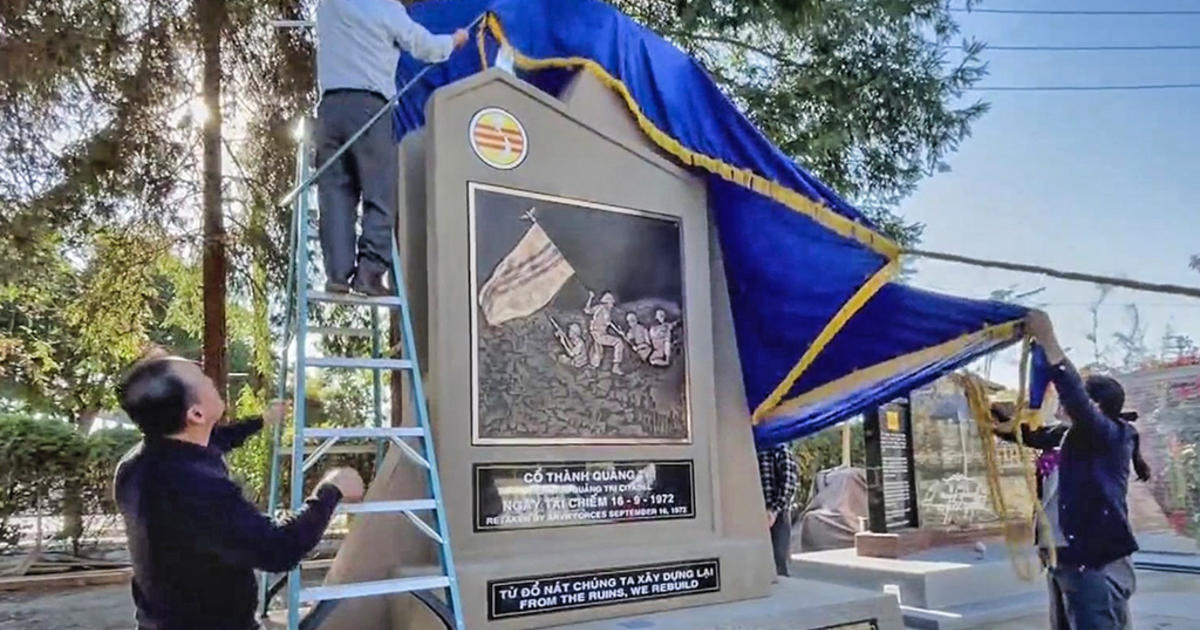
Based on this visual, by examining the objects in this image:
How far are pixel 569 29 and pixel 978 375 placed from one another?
295cm

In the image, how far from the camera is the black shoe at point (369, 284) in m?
3.77

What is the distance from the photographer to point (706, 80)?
5.24m

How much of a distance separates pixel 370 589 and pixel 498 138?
2.19 m

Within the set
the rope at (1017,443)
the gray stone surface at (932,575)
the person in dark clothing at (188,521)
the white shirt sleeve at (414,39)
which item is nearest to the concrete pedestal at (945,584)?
the gray stone surface at (932,575)

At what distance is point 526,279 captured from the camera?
14.3ft

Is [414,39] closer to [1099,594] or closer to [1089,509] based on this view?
[1089,509]

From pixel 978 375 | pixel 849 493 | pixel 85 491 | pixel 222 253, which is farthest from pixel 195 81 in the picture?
pixel 849 493

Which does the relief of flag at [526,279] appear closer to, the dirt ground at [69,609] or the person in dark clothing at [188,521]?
the person in dark clothing at [188,521]

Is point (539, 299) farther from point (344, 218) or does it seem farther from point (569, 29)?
point (569, 29)

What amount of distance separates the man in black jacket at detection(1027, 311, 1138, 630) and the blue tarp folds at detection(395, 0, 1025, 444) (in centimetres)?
60

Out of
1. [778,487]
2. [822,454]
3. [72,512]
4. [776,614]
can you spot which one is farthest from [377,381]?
[822,454]

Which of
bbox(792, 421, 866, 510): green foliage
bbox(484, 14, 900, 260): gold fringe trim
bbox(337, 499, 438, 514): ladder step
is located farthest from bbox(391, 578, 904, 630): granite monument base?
bbox(792, 421, 866, 510): green foliage

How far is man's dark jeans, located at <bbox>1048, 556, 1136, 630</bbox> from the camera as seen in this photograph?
4391mm

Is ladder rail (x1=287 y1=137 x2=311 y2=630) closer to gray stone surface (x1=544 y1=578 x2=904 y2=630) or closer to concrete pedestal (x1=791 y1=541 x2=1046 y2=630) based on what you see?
gray stone surface (x1=544 y1=578 x2=904 y2=630)
